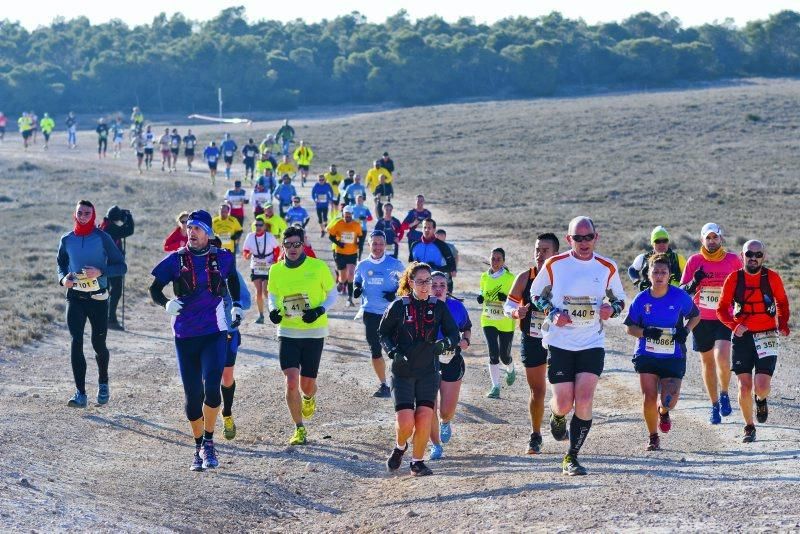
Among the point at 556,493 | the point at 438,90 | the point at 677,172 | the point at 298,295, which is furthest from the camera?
the point at 438,90

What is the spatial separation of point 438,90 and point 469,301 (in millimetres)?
77102

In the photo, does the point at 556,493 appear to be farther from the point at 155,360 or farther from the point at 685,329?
the point at 155,360

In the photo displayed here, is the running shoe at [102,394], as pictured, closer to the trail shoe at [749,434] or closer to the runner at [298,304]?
the runner at [298,304]

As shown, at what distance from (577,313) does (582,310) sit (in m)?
0.04

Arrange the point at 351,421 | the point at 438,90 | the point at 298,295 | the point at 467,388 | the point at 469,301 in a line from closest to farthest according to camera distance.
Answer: the point at 298,295 → the point at 351,421 → the point at 467,388 → the point at 469,301 → the point at 438,90

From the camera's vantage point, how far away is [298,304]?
1188cm

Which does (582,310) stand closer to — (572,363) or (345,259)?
(572,363)

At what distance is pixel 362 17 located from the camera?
495 ft

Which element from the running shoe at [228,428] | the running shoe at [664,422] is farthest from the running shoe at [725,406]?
the running shoe at [228,428]

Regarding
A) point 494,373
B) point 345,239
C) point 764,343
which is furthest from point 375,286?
point 345,239

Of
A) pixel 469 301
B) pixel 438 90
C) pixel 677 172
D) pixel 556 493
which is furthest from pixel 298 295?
pixel 438 90

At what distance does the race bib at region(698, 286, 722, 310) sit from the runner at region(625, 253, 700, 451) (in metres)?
1.70

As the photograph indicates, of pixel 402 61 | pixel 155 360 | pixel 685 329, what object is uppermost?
pixel 402 61

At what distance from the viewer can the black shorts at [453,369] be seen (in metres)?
11.5
